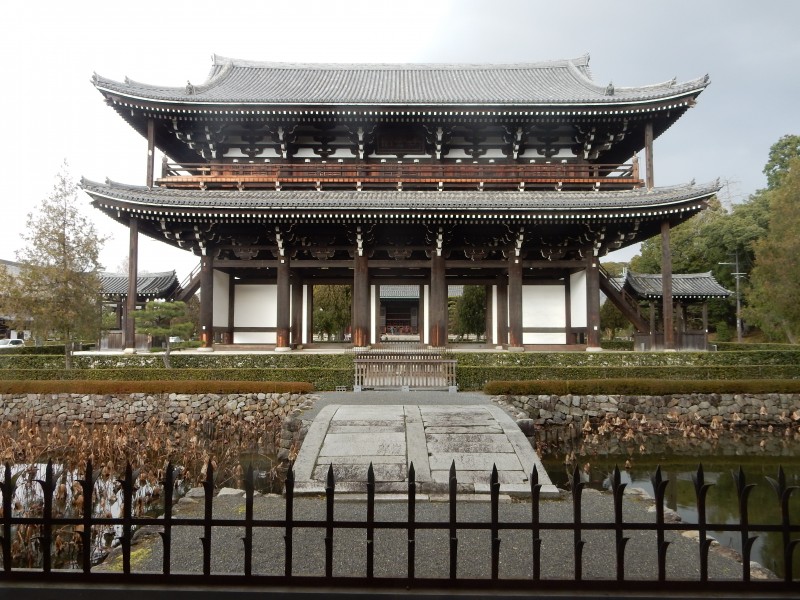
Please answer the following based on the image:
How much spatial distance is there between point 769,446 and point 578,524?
1274 centimetres

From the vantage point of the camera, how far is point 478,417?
9.77m

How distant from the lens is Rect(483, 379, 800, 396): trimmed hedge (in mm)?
12961

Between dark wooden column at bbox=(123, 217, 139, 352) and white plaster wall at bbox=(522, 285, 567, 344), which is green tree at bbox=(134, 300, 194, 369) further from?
white plaster wall at bbox=(522, 285, 567, 344)

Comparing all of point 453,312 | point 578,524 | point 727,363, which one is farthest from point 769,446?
point 453,312

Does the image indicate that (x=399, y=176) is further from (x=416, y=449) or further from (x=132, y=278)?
(x=416, y=449)

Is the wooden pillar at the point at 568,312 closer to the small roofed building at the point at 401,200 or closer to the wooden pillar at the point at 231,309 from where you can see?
the small roofed building at the point at 401,200

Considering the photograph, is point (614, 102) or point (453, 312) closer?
point (614, 102)

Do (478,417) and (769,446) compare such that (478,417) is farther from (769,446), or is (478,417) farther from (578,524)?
(769,446)

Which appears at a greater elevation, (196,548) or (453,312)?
(453,312)

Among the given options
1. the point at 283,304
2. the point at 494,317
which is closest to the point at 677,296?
the point at 494,317

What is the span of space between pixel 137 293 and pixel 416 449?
18613mm

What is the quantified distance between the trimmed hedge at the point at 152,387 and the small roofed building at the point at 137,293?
712 centimetres

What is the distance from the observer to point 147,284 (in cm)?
2180

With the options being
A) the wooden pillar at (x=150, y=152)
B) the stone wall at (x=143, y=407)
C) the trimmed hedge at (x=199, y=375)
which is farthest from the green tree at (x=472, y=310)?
the stone wall at (x=143, y=407)
